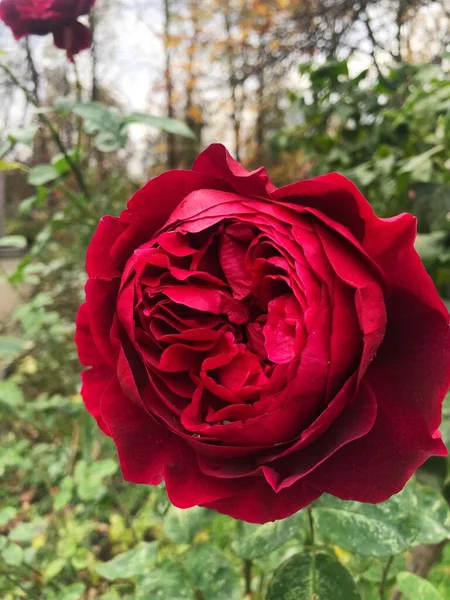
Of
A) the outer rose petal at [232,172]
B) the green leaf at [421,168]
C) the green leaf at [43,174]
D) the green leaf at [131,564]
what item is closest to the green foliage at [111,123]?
the green leaf at [43,174]

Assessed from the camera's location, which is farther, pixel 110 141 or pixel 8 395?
pixel 8 395

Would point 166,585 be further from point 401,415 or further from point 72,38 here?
point 72,38

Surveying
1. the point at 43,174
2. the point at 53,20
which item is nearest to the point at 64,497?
the point at 43,174

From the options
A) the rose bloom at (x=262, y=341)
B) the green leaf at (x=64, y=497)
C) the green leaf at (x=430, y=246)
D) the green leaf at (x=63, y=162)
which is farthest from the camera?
the green leaf at (x=64, y=497)

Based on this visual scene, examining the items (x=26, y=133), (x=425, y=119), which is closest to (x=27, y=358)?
(x=26, y=133)

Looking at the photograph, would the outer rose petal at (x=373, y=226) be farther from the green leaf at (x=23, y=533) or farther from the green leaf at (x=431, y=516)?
the green leaf at (x=23, y=533)

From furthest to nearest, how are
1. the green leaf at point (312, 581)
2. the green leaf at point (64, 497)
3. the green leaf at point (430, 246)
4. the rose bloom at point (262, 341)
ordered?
the green leaf at point (64, 497) → the green leaf at point (430, 246) → the green leaf at point (312, 581) → the rose bloom at point (262, 341)
